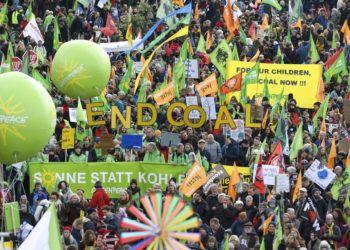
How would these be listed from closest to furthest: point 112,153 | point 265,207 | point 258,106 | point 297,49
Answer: point 265,207 → point 112,153 → point 258,106 → point 297,49

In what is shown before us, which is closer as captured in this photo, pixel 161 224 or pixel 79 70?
pixel 161 224

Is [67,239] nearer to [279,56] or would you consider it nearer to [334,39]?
[279,56]

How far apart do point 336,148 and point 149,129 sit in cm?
289

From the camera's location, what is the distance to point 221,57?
30.5 metres

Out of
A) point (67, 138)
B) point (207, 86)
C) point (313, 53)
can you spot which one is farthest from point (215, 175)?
point (313, 53)

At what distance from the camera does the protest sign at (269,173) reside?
23.7 meters

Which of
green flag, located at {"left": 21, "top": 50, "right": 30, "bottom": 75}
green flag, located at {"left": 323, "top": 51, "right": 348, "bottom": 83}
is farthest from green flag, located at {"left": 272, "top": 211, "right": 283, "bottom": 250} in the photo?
green flag, located at {"left": 323, "top": 51, "right": 348, "bottom": 83}

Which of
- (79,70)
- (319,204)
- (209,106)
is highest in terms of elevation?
(79,70)

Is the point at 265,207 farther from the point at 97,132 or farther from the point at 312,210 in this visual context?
the point at 97,132

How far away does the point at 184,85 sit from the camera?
29422mm

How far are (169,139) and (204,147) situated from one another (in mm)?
552

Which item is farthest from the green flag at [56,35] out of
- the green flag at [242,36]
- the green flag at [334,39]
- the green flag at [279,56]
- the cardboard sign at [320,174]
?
the cardboard sign at [320,174]

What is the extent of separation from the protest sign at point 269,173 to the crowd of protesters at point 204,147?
0.46 feet

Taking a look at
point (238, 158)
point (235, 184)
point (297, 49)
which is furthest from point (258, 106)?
point (297, 49)
